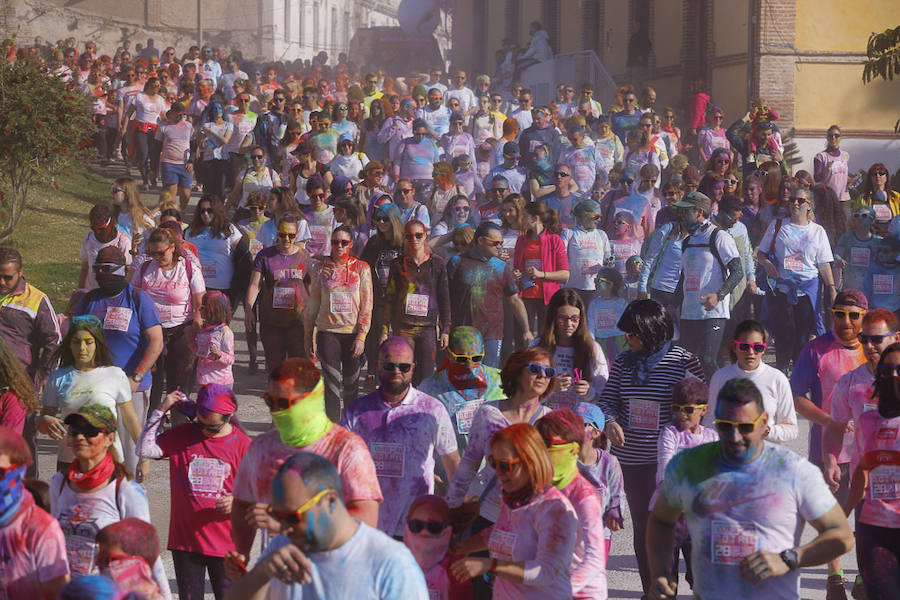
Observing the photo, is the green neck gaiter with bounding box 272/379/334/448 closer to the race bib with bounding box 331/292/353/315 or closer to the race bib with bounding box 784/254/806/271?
the race bib with bounding box 331/292/353/315

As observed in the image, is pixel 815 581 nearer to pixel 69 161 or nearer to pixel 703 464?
pixel 703 464

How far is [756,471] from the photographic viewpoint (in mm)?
5480

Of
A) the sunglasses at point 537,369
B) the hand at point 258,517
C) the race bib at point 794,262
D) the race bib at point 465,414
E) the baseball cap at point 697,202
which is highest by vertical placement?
the baseball cap at point 697,202

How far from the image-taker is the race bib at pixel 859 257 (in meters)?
13.3

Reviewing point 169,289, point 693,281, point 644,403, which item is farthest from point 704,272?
point 169,289

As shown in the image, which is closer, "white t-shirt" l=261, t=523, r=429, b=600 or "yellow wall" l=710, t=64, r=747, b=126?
"white t-shirt" l=261, t=523, r=429, b=600

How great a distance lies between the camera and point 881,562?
6578 millimetres

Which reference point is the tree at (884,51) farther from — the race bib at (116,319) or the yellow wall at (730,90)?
the race bib at (116,319)

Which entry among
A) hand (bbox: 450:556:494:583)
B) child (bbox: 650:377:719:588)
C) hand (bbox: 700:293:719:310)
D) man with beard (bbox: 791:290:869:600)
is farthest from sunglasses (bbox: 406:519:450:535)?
hand (bbox: 700:293:719:310)

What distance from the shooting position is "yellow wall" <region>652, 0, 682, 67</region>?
33.3 meters

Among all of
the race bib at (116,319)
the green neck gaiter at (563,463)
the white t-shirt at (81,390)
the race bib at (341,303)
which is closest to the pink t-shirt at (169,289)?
the race bib at (341,303)

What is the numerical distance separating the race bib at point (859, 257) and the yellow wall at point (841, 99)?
16.7 meters

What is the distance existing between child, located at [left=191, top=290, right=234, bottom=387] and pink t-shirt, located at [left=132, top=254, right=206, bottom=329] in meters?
0.35

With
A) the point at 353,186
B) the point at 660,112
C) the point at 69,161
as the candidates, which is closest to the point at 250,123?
the point at 69,161
